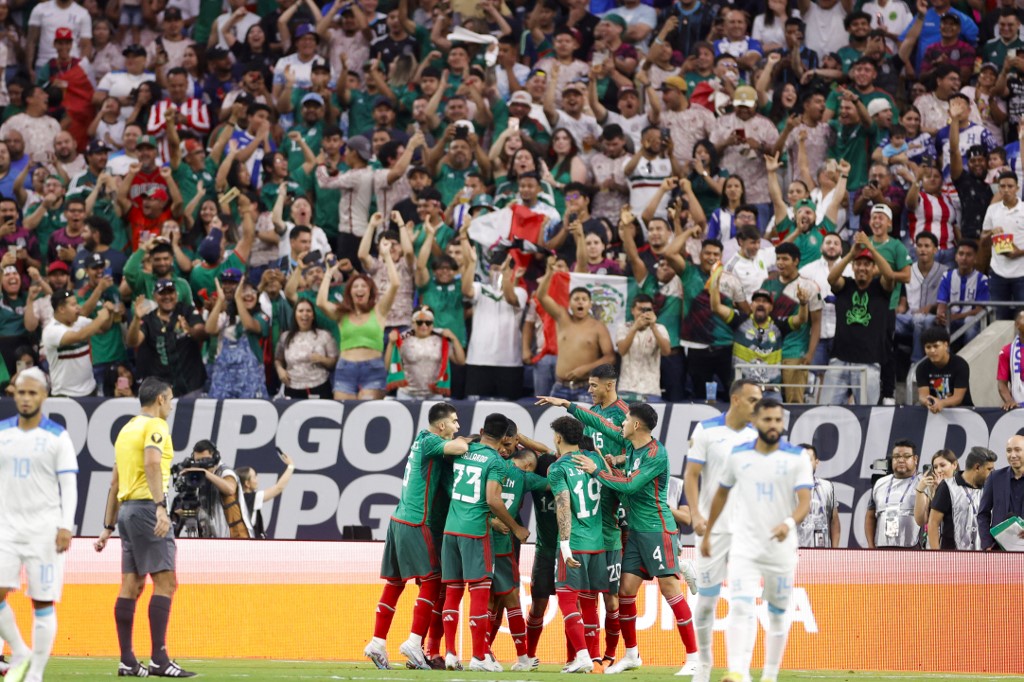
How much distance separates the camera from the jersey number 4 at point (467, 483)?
14.0 meters

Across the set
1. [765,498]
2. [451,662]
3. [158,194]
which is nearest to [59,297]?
[158,194]

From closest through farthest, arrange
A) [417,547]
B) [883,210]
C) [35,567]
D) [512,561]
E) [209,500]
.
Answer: [35,567] < [417,547] < [512,561] < [209,500] < [883,210]

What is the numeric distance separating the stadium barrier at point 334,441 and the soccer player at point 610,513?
12.2 feet

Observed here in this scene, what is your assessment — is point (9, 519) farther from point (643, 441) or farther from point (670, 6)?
point (670, 6)

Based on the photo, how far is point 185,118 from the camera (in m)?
24.6

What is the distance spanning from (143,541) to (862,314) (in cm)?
976

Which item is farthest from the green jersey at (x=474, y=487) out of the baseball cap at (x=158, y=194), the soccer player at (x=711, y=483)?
the baseball cap at (x=158, y=194)

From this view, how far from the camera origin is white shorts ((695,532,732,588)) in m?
11.7

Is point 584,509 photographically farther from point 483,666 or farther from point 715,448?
point 715,448

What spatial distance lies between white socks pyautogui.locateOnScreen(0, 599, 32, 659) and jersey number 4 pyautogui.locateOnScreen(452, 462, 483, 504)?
14.2ft

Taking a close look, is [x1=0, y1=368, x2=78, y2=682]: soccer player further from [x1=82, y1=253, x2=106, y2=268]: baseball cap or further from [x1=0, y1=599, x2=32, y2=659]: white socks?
[x1=82, y1=253, x2=106, y2=268]: baseball cap

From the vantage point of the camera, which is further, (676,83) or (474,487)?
(676,83)

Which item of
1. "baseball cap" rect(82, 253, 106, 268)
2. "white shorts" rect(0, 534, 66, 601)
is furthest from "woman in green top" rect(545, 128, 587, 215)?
"white shorts" rect(0, 534, 66, 601)

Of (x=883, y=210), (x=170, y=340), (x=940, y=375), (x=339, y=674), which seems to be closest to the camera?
(x=339, y=674)
